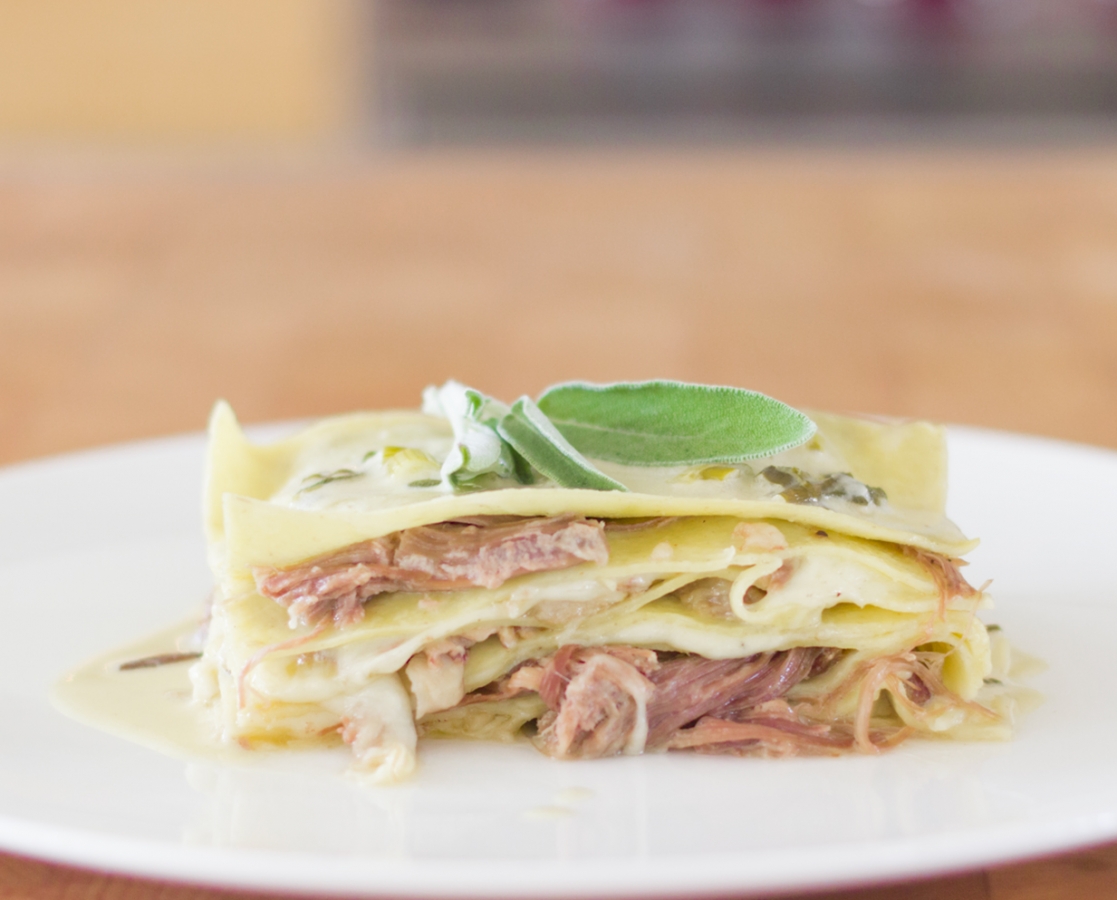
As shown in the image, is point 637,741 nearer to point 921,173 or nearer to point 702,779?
point 702,779

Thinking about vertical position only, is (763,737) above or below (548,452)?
below

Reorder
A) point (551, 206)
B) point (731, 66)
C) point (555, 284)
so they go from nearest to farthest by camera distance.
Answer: point (555, 284) → point (551, 206) → point (731, 66)

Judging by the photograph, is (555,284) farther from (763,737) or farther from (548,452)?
(763,737)

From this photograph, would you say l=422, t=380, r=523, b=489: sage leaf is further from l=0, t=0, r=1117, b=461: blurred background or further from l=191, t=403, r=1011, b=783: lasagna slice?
l=0, t=0, r=1117, b=461: blurred background

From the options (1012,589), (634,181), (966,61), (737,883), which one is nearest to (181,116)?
(634,181)

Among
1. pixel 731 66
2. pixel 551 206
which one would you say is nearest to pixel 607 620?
pixel 551 206

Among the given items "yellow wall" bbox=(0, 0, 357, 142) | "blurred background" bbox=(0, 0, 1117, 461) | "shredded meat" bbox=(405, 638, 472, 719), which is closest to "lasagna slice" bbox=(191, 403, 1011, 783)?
"shredded meat" bbox=(405, 638, 472, 719)
